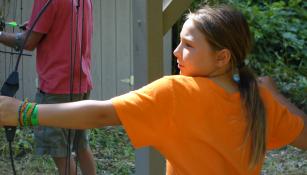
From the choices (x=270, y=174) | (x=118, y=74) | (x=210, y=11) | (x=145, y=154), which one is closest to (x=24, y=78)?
(x=118, y=74)

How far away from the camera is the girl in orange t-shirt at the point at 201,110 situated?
171 centimetres

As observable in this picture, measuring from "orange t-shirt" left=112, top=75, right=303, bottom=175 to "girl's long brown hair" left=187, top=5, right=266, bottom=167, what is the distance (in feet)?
0.09

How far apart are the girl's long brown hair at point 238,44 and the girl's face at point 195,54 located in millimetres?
19

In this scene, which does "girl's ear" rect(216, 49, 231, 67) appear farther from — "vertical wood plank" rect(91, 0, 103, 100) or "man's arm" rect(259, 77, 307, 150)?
"vertical wood plank" rect(91, 0, 103, 100)

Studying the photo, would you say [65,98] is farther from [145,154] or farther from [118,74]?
[118,74]

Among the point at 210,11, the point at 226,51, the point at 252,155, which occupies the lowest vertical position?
the point at 252,155

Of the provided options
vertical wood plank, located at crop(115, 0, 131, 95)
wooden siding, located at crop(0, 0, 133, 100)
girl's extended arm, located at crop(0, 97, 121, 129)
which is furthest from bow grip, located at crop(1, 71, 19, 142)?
vertical wood plank, located at crop(115, 0, 131, 95)

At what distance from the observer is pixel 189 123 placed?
1.79 meters

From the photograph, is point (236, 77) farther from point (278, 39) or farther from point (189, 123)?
point (278, 39)

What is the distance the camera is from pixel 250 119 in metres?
1.86

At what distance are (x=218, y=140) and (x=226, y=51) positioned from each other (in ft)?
0.89

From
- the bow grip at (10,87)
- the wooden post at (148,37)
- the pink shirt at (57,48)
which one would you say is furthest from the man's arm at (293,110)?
the pink shirt at (57,48)

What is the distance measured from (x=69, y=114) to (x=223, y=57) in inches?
20.0

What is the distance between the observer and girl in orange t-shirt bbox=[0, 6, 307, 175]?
171 centimetres
